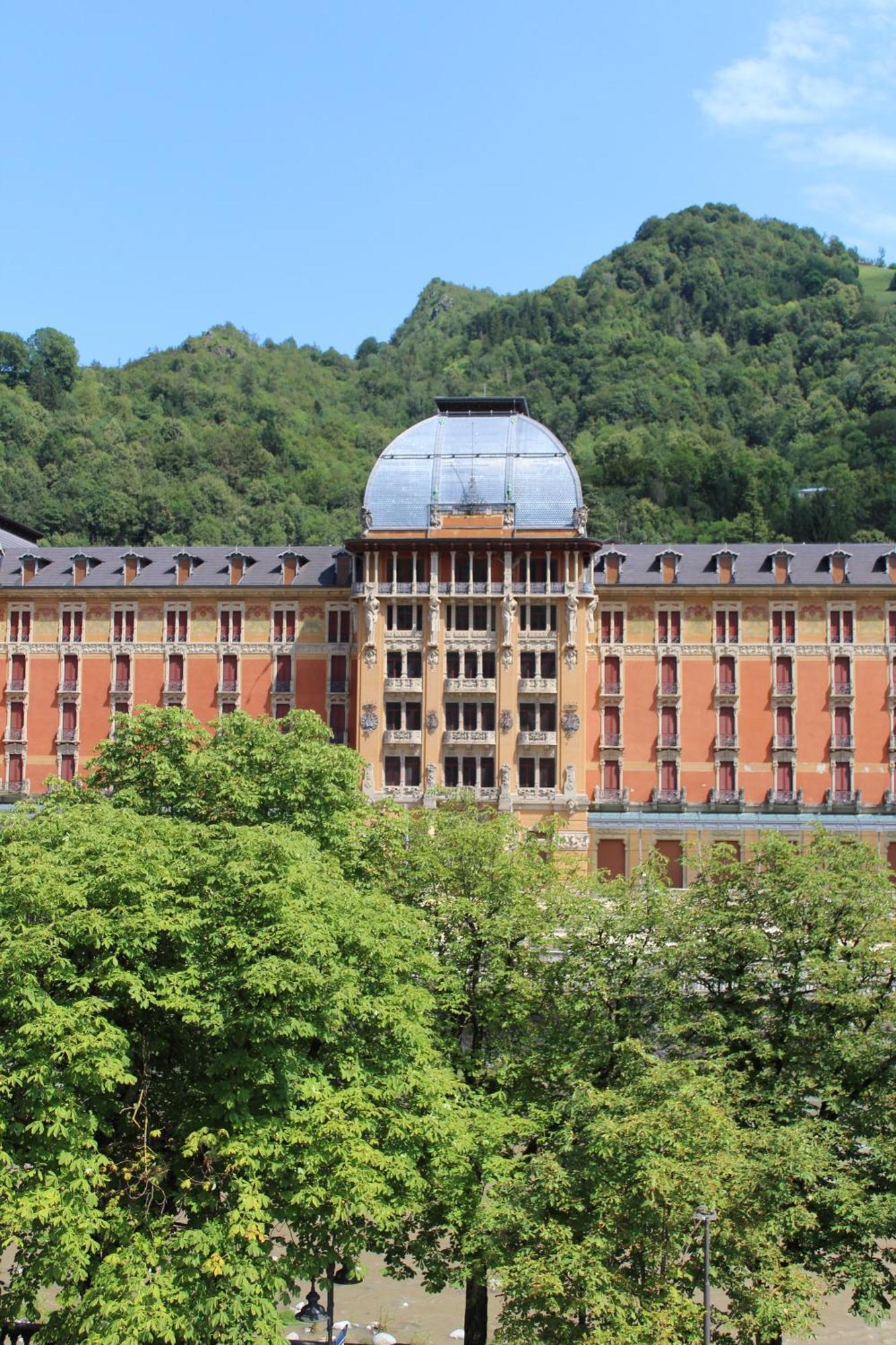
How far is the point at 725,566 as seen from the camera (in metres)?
95.7

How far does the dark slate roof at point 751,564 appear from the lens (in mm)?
95250

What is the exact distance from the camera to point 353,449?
186 metres

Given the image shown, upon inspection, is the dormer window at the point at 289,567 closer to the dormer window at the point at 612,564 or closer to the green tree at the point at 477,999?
the dormer window at the point at 612,564

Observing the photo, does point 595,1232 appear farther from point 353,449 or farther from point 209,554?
point 353,449

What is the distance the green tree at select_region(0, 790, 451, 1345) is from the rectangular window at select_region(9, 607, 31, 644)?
63528 mm

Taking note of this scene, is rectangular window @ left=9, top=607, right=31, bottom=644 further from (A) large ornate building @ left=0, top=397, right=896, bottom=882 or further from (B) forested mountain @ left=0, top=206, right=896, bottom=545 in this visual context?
(B) forested mountain @ left=0, top=206, right=896, bottom=545

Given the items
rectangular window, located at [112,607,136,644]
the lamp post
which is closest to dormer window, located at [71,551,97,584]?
rectangular window, located at [112,607,136,644]

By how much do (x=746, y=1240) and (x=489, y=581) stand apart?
6067 cm

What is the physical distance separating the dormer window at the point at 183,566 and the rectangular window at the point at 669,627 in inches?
1189

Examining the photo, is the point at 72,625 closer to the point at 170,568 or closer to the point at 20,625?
the point at 20,625

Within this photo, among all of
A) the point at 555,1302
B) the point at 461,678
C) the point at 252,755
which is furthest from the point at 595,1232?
the point at 461,678

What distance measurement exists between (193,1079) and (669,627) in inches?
2521

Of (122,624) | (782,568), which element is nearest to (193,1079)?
(122,624)

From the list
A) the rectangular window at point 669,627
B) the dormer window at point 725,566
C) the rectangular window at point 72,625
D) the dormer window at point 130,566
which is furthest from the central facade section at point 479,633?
the rectangular window at point 72,625
